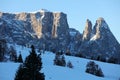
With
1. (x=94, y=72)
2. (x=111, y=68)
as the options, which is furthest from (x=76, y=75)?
(x=111, y=68)

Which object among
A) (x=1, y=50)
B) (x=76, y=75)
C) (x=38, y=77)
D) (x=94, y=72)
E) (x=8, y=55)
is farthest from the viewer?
(x=8, y=55)

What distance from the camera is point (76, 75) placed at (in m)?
62.9

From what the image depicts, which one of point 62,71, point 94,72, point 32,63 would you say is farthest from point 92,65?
point 32,63

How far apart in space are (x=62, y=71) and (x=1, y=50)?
31.8 m

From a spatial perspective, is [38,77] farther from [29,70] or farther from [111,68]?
[111,68]

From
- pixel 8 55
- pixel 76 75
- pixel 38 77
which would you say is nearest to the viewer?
pixel 38 77

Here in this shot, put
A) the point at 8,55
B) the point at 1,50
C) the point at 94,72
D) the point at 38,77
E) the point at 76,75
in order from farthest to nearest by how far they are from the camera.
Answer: the point at 8,55
the point at 94,72
the point at 1,50
the point at 76,75
the point at 38,77

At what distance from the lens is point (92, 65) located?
113m

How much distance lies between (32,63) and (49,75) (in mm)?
26519

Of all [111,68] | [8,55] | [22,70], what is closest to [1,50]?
[8,55]

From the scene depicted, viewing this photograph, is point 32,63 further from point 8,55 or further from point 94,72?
point 8,55

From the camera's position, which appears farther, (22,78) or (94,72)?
(94,72)

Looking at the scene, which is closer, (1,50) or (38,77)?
(38,77)

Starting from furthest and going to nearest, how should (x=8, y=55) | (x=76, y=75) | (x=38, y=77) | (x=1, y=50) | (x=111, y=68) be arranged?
1. (x=111, y=68)
2. (x=8, y=55)
3. (x=1, y=50)
4. (x=76, y=75)
5. (x=38, y=77)
